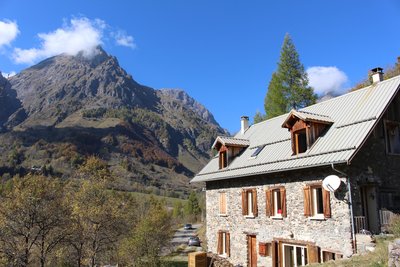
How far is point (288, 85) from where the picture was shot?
131 feet

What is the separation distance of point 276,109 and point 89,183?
2105 centimetres

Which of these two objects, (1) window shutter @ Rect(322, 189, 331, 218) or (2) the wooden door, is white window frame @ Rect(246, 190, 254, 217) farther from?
(1) window shutter @ Rect(322, 189, 331, 218)

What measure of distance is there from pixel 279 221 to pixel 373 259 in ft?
24.9

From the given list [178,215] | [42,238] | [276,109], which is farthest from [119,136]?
[42,238]

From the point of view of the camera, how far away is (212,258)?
2586 centimetres

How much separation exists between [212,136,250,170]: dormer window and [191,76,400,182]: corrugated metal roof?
0.99 m

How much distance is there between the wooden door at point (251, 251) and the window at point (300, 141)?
6365 millimetres

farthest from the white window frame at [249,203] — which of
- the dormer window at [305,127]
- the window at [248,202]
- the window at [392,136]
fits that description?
the window at [392,136]

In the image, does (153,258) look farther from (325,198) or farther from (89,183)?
(325,198)

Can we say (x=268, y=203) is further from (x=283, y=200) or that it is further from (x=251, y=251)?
(x=251, y=251)

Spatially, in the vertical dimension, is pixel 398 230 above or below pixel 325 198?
below

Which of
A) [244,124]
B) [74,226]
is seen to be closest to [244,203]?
[244,124]

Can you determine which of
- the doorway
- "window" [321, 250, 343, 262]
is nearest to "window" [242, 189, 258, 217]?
"window" [321, 250, 343, 262]

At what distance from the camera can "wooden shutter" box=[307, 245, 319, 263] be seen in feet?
56.7
